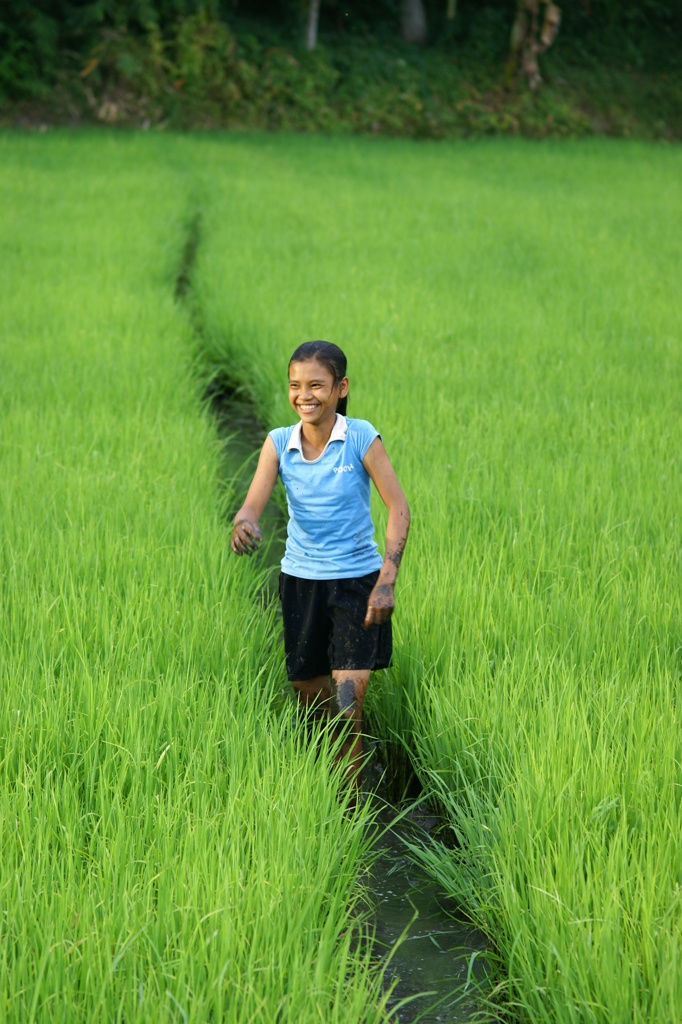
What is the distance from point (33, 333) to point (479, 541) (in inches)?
119

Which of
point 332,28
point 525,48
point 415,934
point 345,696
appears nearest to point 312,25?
point 332,28

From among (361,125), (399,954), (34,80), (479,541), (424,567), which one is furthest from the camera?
(361,125)

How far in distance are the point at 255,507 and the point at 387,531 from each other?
0.91ft

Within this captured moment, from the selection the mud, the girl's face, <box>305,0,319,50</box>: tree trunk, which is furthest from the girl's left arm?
<box>305,0,319,50</box>: tree trunk

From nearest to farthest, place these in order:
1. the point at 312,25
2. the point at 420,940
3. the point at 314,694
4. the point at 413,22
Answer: the point at 420,940 → the point at 314,694 → the point at 312,25 → the point at 413,22

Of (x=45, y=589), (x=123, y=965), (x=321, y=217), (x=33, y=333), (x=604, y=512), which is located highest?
(x=321, y=217)

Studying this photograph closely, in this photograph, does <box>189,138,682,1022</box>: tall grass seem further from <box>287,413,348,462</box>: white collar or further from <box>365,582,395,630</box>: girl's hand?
<box>287,413,348,462</box>: white collar

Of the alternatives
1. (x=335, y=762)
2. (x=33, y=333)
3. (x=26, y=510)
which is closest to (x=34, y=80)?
(x=33, y=333)

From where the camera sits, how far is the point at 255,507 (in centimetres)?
207

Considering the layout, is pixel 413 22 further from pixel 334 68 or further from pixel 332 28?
pixel 334 68

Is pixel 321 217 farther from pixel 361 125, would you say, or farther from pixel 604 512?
pixel 361 125

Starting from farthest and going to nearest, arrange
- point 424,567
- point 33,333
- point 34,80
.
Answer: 1. point 34,80
2. point 33,333
3. point 424,567

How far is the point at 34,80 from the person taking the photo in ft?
54.8

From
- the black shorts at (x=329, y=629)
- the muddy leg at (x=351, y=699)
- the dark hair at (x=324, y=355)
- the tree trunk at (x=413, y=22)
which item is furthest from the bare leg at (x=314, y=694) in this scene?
the tree trunk at (x=413, y=22)
